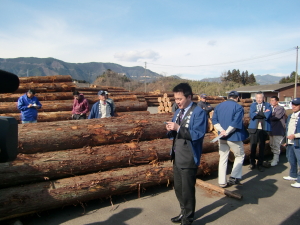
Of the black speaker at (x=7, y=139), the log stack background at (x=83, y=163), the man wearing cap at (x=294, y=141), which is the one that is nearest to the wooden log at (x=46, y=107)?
the log stack background at (x=83, y=163)

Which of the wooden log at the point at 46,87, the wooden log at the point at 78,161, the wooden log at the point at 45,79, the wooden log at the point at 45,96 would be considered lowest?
the wooden log at the point at 78,161

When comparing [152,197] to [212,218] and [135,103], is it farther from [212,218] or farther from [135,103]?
[135,103]

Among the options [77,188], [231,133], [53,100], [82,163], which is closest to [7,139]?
[77,188]

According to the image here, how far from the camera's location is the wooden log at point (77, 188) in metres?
3.64

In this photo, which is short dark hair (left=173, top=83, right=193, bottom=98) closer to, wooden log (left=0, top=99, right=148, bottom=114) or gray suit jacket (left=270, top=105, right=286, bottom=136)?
gray suit jacket (left=270, top=105, right=286, bottom=136)

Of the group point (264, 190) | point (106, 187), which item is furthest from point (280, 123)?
point (106, 187)

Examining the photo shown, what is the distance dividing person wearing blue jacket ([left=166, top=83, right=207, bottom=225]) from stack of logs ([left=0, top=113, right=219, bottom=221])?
4.57 feet

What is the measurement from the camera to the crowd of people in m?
6.86

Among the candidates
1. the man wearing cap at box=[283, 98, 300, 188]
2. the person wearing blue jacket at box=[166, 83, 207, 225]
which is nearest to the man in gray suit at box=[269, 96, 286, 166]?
the man wearing cap at box=[283, 98, 300, 188]

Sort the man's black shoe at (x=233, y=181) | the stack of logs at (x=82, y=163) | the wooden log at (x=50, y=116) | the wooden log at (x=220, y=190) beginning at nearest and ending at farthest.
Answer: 1. the stack of logs at (x=82, y=163)
2. the wooden log at (x=220, y=190)
3. the man's black shoe at (x=233, y=181)
4. the wooden log at (x=50, y=116)

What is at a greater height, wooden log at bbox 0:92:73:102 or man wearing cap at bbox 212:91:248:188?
wooden log at bbox 0:92:73:102

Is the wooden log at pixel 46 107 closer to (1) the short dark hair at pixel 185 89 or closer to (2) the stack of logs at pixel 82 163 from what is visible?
(2) the stack of logs at pixel 82 163

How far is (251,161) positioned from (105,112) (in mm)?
4599

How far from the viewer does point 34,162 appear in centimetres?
402
